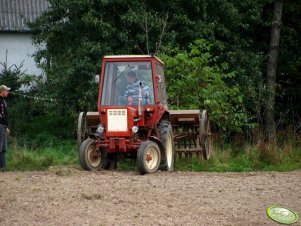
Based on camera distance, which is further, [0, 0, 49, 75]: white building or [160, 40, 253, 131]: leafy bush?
[0, 0, 49, 75]: white building

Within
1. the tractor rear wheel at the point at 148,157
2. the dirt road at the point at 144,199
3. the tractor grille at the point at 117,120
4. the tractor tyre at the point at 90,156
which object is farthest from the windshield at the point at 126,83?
the dirt road at the point at 144,199

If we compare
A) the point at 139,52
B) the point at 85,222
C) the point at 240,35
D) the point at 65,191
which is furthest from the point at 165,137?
the point at 240,35

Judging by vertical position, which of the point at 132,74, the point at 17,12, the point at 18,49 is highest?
the point at 17,12

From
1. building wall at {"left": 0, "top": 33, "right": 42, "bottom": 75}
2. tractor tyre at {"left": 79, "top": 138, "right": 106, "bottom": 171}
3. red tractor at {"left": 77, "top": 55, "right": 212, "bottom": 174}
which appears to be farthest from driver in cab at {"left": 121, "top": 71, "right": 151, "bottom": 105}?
building wall at {"left": 0, "top": 33, "right": 42, "bottom": 75}

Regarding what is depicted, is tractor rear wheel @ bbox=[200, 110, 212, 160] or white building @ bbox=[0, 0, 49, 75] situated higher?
white building @ bbox=[0, 0, 49, 75]

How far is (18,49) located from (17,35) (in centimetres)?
70

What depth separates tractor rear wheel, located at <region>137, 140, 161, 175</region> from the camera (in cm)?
1509

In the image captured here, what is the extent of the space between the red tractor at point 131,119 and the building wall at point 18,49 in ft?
70.0

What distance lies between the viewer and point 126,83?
1631cm

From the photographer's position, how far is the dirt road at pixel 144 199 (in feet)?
32.8

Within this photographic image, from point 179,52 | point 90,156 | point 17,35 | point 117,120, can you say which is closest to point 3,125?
point 90,156

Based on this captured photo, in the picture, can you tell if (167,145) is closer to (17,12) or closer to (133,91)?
(133,91)

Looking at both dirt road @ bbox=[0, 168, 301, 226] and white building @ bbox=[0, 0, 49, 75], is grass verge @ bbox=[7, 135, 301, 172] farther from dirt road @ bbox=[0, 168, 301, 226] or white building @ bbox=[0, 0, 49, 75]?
white building @ bbox=[0, 0, 49, 75]

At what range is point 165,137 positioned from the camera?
16.3 m
